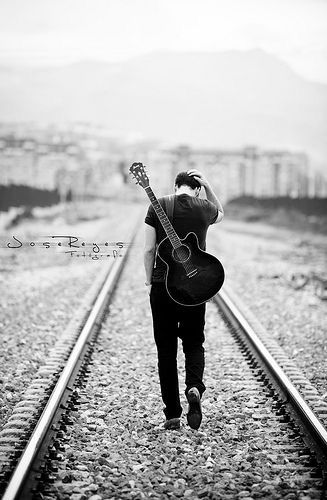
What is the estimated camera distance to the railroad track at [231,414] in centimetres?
337

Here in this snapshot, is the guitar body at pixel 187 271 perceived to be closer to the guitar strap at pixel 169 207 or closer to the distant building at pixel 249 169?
the guitar strap at pixel 169 207

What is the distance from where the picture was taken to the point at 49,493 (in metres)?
3.21

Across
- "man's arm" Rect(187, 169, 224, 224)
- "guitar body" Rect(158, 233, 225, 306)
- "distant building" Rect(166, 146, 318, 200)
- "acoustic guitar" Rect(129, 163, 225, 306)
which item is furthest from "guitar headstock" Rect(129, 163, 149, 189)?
"distant building" Rect(166, 146, 318, 200)

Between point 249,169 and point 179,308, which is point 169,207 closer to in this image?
point 179,308

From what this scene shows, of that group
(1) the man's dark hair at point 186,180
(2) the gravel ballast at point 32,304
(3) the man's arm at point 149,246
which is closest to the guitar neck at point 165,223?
(3) the man's arm at point 149,246

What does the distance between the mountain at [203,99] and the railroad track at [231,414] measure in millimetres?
99564

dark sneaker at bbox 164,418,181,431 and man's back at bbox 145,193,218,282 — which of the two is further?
dark sneaker at bbox 164,418,181,431

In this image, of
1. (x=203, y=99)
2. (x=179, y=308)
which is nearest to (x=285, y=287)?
(x=179, y=308)

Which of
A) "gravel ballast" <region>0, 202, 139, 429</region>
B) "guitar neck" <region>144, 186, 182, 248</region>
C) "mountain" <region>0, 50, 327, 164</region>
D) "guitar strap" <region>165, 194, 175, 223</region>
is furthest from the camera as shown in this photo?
"mountain" <region>0, 50, 327, 164</region>

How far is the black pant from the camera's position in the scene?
3959 mm

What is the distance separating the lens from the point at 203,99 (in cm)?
14725

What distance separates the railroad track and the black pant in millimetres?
298

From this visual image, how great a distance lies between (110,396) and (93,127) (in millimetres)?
84559

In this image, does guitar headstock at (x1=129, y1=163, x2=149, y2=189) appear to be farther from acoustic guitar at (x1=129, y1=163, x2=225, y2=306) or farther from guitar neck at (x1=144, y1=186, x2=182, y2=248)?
guitar neck at (x1=144, y1=186, x2=182, y2=248)
